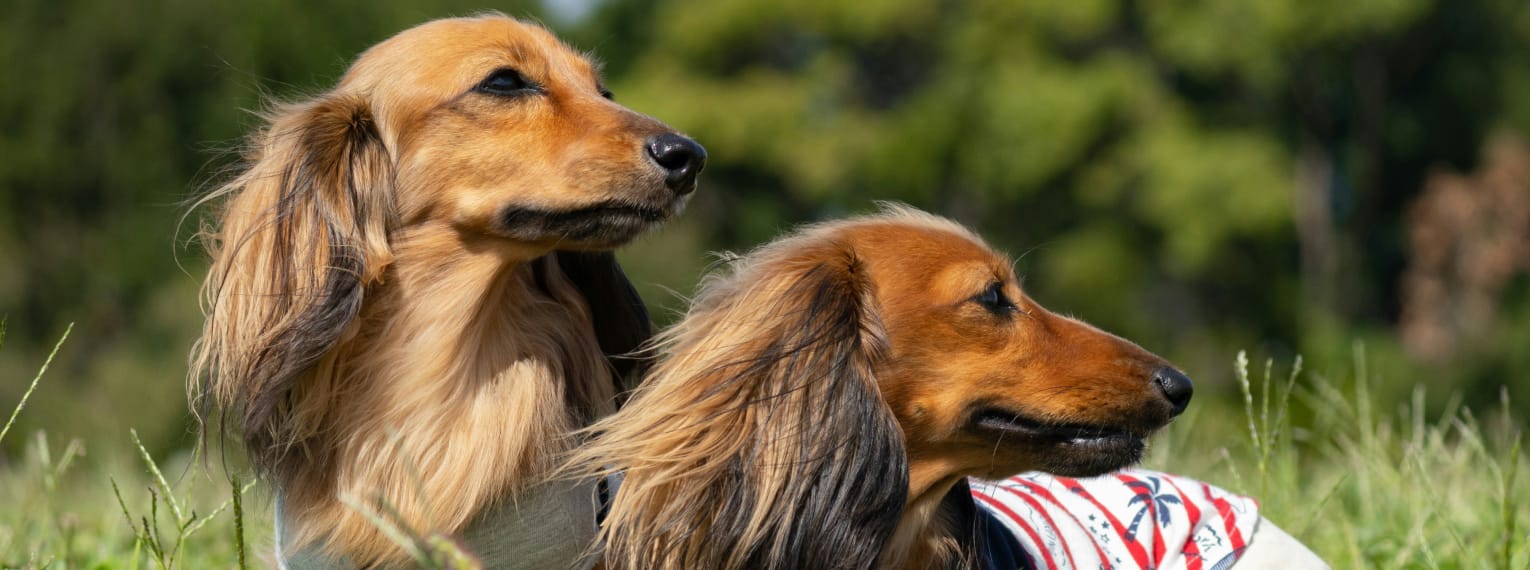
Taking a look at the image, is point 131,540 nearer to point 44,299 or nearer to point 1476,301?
point 44,299

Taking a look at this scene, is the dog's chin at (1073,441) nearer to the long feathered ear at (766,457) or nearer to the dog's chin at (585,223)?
the long feathered ear at (766,457)

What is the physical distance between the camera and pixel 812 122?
1047 inches

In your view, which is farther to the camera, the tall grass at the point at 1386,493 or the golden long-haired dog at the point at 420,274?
the tall grass at the point at 1386,493

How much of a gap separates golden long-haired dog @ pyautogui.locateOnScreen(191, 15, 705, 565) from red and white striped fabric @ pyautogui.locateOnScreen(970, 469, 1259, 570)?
1.03m

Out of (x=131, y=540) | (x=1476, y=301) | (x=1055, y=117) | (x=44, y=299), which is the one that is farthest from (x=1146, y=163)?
(x=131, y=540)

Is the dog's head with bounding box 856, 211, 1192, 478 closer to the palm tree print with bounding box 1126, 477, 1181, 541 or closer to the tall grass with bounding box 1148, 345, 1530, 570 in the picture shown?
the tall grass with bounding box 1148, 345, 1530, 570

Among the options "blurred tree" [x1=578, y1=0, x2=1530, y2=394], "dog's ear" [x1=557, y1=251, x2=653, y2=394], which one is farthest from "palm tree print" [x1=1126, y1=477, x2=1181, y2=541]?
"blurred tree" [x1=578, y1=0, x2=1530, y2=394]

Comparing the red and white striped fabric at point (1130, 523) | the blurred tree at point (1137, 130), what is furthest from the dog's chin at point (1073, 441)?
the blurred tree at point (1137, 130)

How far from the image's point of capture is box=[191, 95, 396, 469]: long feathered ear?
3.27 meters

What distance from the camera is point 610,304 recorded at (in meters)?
3.73

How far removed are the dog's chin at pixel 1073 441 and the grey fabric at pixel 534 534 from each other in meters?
0.86

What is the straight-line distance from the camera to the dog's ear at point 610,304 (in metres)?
3.72

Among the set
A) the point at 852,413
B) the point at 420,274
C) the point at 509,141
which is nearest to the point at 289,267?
the point at 420,274

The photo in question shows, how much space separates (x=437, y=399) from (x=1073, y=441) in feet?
4.56
